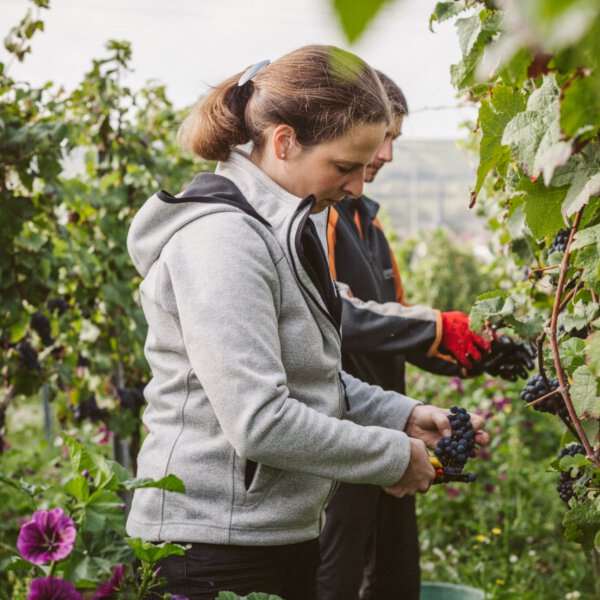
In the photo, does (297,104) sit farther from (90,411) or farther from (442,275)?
(442,275)

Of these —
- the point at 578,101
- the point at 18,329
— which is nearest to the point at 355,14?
the point at 578,101

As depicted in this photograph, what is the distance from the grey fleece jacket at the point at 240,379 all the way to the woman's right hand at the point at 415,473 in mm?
39

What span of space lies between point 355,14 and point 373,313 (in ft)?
7.08

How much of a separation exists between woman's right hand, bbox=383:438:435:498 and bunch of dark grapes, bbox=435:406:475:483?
0.15 meters

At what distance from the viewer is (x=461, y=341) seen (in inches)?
97.8

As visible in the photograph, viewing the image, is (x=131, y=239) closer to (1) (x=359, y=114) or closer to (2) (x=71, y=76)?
(1) (x=359, y=114)

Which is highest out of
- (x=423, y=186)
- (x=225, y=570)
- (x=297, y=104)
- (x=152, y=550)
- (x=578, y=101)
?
(x=423, y=186)

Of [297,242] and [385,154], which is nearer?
[297,242]

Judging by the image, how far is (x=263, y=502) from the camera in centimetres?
150

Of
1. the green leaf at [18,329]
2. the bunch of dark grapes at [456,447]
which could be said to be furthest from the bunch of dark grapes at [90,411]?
the bunch of dark grapes at [456,447]

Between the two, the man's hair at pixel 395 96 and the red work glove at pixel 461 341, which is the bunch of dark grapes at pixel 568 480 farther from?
the man's hair at pixel 395 96

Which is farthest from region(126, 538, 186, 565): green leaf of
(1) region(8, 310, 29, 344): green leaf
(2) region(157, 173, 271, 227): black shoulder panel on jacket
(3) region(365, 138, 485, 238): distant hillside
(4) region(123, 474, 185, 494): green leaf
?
(3) region(365, 138, 485, 238): distant hillside

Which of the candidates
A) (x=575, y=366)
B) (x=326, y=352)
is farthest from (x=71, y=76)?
(x=575, y=366)

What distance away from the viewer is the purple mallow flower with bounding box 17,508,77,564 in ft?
4.47
